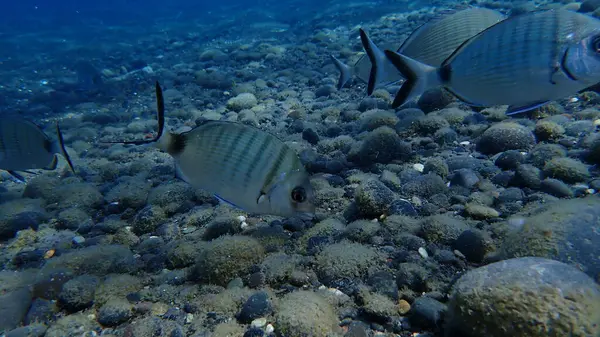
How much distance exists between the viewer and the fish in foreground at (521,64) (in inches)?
88.2

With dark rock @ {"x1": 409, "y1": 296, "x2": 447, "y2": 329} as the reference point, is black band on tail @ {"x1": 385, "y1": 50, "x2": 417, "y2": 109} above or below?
above

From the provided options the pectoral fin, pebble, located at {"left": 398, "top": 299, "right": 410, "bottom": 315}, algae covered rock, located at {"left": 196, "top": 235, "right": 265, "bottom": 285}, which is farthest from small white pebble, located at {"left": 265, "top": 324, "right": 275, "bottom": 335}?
the pectoral fin

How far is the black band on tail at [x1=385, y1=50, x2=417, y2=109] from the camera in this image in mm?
2448

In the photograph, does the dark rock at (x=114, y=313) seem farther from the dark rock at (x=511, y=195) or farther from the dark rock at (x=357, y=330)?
the dark rock at (x=511, y=195)

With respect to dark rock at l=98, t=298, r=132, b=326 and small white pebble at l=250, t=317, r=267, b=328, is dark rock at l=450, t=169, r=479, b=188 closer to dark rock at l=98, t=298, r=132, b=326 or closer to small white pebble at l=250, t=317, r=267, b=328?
small white pebble at l=250, t=317, r=267, b=328

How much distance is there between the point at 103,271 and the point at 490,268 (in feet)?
9.67

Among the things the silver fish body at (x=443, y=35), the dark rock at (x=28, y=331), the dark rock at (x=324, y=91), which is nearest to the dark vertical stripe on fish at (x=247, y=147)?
the dark rock at (x=28, y=331)

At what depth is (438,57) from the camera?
3.36m

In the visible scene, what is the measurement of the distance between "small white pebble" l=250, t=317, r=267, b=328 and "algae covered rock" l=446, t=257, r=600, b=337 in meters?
1.11

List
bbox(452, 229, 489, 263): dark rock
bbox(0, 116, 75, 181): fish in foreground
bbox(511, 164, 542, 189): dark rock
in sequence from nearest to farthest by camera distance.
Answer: bbox(452, 229, 489, 263): dark rock → bbox(511, 164, 542, 189): dark rock → bbox(0, 116, 75, 181): fish in foreground

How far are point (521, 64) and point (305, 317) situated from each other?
225 cm

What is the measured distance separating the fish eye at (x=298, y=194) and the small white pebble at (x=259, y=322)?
0.79 meters

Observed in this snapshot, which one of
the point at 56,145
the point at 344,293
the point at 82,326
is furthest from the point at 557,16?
the point at 56,145

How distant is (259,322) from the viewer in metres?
2.17
